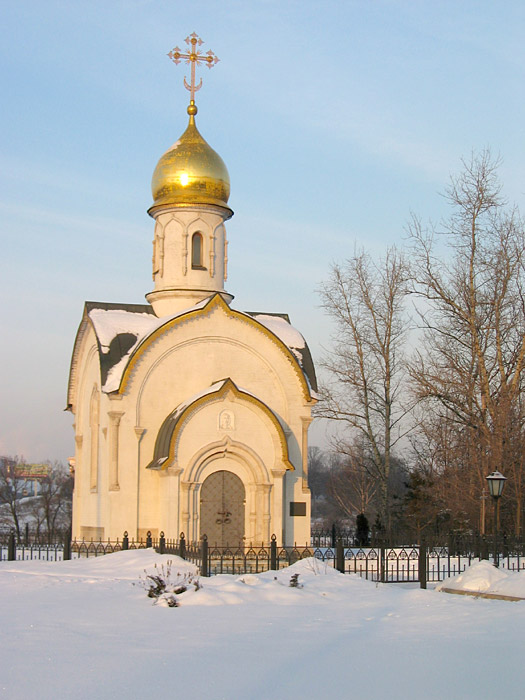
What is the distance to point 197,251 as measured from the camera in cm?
2181

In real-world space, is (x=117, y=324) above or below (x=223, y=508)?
above

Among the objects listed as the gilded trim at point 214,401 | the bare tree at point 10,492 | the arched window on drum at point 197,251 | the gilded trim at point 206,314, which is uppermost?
the arched window on drum at point 197,251

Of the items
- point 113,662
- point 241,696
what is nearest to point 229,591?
point 113,662

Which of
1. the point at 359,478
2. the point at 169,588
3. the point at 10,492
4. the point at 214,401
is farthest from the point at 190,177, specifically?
the point at 10,492

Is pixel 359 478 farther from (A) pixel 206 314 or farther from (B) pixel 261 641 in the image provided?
(B) pixel 261 641

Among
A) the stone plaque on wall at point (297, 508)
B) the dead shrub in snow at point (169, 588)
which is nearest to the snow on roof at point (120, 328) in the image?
the stone plaque on wall at point (297, 508)

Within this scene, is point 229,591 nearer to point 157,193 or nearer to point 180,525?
point 180,525

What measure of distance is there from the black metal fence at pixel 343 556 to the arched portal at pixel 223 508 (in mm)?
416

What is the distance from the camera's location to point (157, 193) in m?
21.9

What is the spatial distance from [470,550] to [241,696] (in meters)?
9.70

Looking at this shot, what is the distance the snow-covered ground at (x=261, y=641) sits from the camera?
646 cm

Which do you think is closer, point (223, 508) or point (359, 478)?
point (223, 508)

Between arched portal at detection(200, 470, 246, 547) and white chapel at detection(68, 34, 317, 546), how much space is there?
0.8 inches

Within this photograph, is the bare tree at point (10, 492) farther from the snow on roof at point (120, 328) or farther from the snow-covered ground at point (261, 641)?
the snow-covered ground at point (261, 641)
